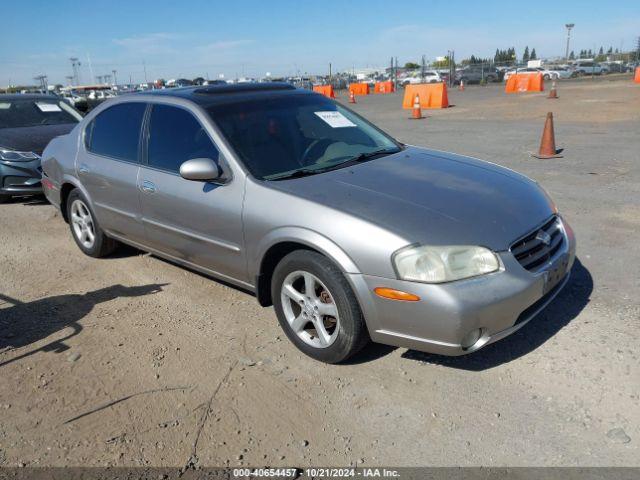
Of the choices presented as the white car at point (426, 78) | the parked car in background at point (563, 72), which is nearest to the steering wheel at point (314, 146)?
the white car at point (426, 78)

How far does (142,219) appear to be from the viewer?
4445mm

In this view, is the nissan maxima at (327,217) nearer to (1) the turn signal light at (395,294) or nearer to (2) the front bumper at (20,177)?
(1) the turn signal light at (395,294)

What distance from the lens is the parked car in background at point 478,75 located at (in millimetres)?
47781

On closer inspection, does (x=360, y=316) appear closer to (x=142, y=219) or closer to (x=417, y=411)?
(x=417, y=411)

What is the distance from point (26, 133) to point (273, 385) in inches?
282

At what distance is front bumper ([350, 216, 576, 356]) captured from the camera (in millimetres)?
2756

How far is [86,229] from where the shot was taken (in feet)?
18.1

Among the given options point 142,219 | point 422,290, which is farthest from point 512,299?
point 142,219

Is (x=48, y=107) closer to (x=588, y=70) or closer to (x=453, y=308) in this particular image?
(x=453, y=308)

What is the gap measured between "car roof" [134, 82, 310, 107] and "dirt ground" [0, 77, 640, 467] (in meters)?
1.57

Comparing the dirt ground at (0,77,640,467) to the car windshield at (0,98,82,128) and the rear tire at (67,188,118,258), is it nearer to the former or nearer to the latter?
the rear tire at (67,188,118,258)

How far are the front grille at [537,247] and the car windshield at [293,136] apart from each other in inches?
54.0

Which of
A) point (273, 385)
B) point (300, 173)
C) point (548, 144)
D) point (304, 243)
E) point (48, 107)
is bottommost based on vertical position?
point (273, 385)

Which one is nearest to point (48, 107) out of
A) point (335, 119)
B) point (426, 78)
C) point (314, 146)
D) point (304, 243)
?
point (335, 119)
